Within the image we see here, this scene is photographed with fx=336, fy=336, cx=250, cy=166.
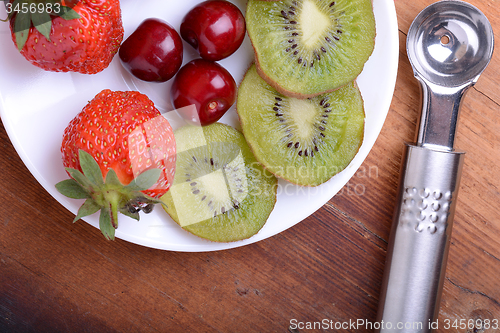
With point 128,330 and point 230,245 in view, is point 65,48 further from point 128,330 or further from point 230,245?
point 128,330

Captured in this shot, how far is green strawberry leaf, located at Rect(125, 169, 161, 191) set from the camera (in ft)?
2.43

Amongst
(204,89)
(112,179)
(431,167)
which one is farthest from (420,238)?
(112,179)

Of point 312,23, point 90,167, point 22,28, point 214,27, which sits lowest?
point 90,167

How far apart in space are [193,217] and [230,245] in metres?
0.13

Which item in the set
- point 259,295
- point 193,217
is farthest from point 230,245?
point 259,295

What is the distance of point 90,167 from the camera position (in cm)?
74

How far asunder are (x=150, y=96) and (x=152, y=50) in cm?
16

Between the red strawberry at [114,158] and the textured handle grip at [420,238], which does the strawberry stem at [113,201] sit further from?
the textured handle grip at [420,238]

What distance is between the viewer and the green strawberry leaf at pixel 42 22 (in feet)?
2.37

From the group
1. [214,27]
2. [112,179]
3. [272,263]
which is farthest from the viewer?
[272,263]

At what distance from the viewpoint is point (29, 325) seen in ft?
3.49

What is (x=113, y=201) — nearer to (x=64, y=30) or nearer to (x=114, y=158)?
(x=114, y=158)

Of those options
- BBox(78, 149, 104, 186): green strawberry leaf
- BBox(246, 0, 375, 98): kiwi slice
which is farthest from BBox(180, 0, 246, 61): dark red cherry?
BBox(78, 149, 104, 186): green strawberry leaf

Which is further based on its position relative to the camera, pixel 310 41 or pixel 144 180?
pixel 310 41
